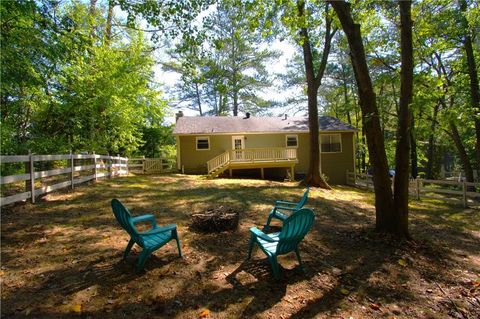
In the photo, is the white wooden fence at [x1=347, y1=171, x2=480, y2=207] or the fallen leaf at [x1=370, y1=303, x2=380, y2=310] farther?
the white wooden fence at [x1=347, y1=171, x2=480, y2=207]

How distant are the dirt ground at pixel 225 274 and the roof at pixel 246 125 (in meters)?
14.5

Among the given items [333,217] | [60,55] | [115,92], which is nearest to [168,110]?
[115,92]

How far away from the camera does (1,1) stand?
18.1ft

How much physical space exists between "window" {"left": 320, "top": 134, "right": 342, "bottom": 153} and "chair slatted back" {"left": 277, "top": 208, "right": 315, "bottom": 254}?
1840 cm

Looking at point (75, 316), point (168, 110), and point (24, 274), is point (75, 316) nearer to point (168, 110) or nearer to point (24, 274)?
point (24, 274)

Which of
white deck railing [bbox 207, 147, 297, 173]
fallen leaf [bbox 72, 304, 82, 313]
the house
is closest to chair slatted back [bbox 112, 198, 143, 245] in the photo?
fallen leaf [bbox 72, 304, 82, 313]

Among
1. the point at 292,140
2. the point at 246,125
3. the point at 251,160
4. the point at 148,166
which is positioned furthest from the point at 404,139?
the point at 148,166

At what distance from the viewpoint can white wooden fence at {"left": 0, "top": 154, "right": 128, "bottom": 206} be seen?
5922mm

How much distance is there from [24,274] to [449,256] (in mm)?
6272

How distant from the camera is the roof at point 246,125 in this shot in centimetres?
2050

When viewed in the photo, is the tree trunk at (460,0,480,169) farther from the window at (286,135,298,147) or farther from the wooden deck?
the window at (286,135,298,147)

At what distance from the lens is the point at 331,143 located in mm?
21266

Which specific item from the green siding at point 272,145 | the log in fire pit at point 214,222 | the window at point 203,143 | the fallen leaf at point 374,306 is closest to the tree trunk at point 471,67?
the green siding at point 272,145

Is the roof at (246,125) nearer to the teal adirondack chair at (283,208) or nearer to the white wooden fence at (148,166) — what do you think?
the white wooden fence at (148,166)
